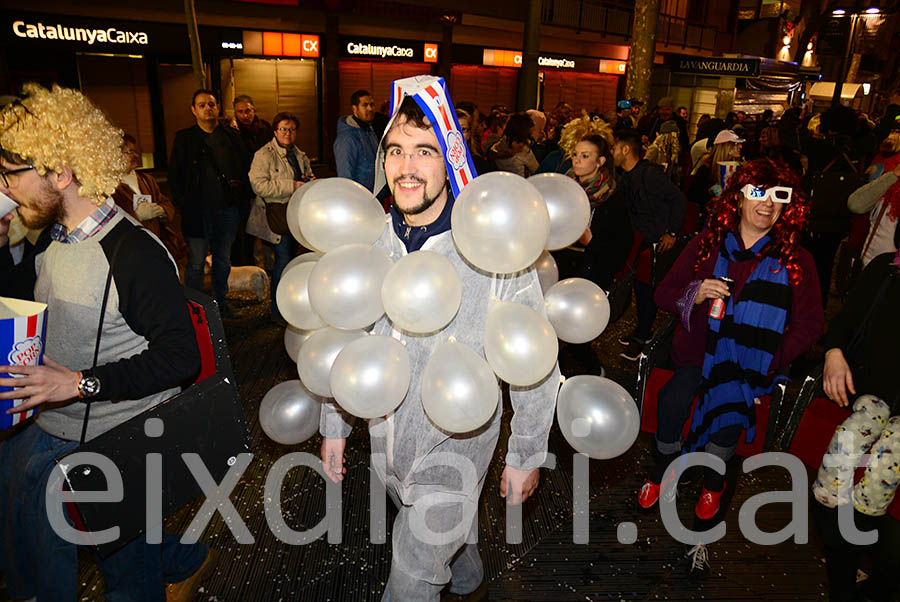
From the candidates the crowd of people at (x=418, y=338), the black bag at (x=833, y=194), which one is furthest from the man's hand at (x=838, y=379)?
the black bag at (x=833, y=194)

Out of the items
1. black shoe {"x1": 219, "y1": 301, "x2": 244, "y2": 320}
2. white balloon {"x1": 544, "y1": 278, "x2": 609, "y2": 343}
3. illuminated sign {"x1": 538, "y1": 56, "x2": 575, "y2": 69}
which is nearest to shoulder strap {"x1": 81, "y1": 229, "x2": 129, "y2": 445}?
white balloon {"x1": 544, "y1": 278, "x2": 609, "y2": 343}

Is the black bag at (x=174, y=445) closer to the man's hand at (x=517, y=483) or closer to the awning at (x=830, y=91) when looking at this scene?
the man's hand at (x=517, y=483)

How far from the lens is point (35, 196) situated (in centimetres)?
179

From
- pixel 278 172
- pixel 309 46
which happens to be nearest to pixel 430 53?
pixel 309 46

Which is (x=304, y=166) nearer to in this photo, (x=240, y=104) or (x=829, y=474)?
(x=240, y=104)

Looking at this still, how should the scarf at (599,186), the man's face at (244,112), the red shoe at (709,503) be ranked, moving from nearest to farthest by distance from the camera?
1. the red shoe at (709,503)
2. the scarf at (599,186)
3. the man's face at (244,112)

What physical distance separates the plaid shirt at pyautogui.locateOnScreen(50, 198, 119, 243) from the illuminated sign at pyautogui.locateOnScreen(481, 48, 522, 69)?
1763 cm

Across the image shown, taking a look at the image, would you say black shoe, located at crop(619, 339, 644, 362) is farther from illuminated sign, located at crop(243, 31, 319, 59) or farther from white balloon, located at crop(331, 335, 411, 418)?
illuminated sign, located at crop(243, 31, 319, 59)

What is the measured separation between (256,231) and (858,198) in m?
4.66

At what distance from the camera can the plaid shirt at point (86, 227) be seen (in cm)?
A: 182

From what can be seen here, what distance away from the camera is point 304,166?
5348 millimetres

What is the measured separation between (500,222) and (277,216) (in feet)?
12.6

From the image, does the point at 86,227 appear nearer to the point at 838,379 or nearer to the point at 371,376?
the point at 371,376

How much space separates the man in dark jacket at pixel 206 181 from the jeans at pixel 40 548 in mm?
3271
